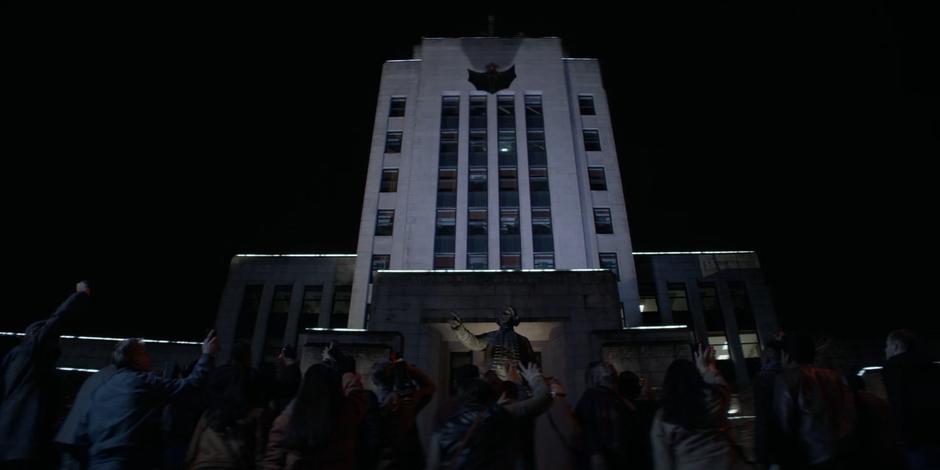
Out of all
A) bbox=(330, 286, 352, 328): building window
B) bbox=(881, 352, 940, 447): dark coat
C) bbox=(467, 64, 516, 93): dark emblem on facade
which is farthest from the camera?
bbox=(330, 286, 352, 328): building window

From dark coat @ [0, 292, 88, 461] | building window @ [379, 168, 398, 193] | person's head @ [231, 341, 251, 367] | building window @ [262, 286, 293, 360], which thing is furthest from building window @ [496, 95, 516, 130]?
dark coat @ [0, 292, 88, 461]

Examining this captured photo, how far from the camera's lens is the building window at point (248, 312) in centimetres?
3759

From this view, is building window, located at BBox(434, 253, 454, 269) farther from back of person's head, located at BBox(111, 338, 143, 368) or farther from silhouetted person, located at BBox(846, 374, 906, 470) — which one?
silhouetted person, located at BBox(846, 374, 906, 470)

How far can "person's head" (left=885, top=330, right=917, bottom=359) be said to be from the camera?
6.10 m

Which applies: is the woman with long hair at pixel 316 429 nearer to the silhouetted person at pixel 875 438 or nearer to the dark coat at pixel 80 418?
the dark coat at pixel 80 418

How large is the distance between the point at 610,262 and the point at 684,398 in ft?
86.5

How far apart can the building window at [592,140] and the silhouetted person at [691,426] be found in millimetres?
30805

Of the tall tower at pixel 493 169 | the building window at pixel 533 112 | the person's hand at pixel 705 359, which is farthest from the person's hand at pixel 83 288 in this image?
the building window at pixel 533 112

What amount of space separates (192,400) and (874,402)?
8.37 metres

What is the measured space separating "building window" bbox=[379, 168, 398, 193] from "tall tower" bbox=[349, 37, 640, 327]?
70 millimetres

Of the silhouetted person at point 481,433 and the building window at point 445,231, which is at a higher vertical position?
the building window at point 445,231

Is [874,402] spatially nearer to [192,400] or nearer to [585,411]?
[585,411]

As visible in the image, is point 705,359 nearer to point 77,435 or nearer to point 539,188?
point 77,435

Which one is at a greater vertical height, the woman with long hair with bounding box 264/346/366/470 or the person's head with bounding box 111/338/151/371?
the person's head with bounding box 111/338/151/371
